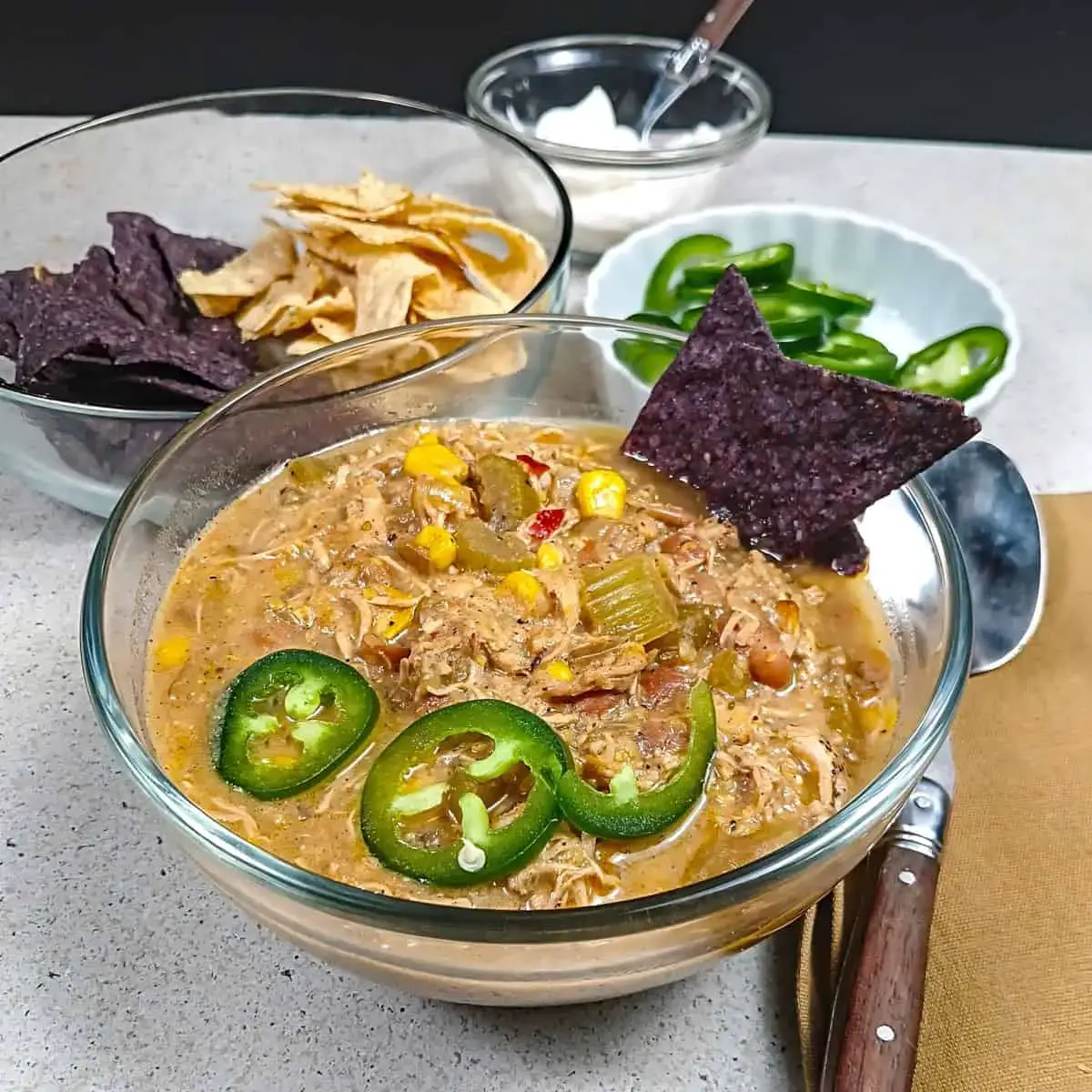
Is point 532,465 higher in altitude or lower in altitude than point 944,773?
higher

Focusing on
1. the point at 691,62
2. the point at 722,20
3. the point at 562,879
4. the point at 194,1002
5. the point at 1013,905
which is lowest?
the point at 194,1002

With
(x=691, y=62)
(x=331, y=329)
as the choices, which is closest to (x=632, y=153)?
(x=691, y=62)

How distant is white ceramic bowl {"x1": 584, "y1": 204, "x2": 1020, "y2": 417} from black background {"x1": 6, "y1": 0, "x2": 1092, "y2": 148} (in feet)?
4.54

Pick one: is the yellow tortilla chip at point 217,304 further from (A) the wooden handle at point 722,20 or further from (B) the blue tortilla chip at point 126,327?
(A) the wooden handle at point 722,20

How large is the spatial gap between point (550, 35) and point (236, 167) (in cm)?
145

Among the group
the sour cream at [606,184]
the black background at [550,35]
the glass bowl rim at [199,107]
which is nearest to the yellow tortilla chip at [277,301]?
the glass bowl rim at [199,107]

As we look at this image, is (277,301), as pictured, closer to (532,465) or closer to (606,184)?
(532,465)

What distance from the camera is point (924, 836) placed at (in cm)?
163

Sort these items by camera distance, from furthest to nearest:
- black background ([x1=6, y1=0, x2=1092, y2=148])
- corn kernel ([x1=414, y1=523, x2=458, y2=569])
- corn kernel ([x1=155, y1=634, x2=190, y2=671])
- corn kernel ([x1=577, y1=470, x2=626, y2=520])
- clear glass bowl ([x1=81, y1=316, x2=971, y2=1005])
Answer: black background ([x1=6, y1=0, x2=1092, y2=148])
corn kernel ([x1=577, y1=470, x2=626, y2=520])
corn kernel ([x1=414, y1=523, x2=458, y2=569])
corn kernel ([x1=155, y1=634, x2=190, y2=671])
clear glass bowl ([x1=81, y1=316, x2=971, y2=1005])

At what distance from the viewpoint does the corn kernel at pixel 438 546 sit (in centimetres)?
176

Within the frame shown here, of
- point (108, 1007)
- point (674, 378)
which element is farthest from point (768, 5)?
point (108, 1007)

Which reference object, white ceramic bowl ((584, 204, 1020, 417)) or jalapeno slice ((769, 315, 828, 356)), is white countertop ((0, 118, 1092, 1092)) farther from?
white ceramic bowl ((584, 204, 1020, 417))

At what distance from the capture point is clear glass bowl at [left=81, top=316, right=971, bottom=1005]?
3.91 feet

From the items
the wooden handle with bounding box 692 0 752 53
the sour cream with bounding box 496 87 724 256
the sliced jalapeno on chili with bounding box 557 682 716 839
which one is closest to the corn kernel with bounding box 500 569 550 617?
the sliced jalapeno on chili with bounding box 557 682 716 839
